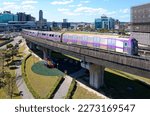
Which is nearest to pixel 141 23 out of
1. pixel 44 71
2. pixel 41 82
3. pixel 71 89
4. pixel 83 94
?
pixel 44 71

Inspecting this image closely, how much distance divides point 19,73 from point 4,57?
18738 mm

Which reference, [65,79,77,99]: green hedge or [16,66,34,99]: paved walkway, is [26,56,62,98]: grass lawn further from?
[65,79,77,99]: green hedge

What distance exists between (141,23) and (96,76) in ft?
199

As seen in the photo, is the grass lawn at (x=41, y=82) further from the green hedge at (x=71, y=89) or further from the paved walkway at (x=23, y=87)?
the green hedge at (x=71, y=89)

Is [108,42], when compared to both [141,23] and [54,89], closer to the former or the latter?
[54,89]

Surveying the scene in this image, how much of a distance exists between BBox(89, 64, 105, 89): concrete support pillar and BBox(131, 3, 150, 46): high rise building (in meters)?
49.7

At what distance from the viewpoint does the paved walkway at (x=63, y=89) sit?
133 ft

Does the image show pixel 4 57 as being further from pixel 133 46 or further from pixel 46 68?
pixel 133 46

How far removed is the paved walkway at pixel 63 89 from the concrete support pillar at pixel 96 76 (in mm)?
4849

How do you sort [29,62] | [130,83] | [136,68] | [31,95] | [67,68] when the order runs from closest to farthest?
[136,68], [31,95], [130,83], [67,68], [29,62]

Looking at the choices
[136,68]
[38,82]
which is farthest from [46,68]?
[136,68]

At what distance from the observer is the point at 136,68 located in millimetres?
30484

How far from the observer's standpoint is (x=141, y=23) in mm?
99750

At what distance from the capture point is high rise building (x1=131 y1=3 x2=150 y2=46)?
95750 millimetres
